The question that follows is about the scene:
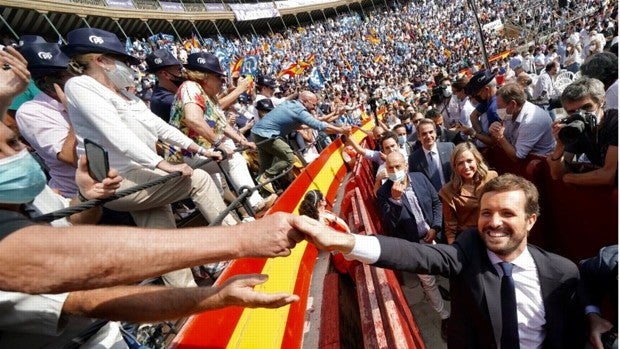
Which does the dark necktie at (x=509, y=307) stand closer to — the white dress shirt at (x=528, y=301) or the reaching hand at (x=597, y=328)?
the white dress shirt at (x=528, y=301)

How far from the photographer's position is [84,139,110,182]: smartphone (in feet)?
5.18

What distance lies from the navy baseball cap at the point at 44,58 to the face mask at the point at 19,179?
1.90m

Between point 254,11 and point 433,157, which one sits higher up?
point 254,11

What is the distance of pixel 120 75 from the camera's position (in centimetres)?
258

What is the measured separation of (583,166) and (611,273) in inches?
48.6

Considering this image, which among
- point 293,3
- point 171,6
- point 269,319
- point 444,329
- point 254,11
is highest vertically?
point 171,6

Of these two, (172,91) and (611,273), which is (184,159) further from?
(611,273)

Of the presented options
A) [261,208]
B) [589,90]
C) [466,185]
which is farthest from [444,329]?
[589,90]

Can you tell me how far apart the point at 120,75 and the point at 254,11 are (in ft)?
132

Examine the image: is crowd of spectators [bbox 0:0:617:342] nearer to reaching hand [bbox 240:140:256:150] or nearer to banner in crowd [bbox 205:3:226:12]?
reaching hand [bbox 240:140:256:150]

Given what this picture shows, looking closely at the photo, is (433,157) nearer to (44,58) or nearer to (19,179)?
(44,58)

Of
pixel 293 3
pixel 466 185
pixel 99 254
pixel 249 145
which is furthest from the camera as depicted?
pixel 293 3

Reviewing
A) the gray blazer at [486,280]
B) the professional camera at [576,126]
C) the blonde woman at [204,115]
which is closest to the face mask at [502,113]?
the professional camera at [576,126]

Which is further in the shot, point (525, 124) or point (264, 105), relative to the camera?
point (264, 105)
